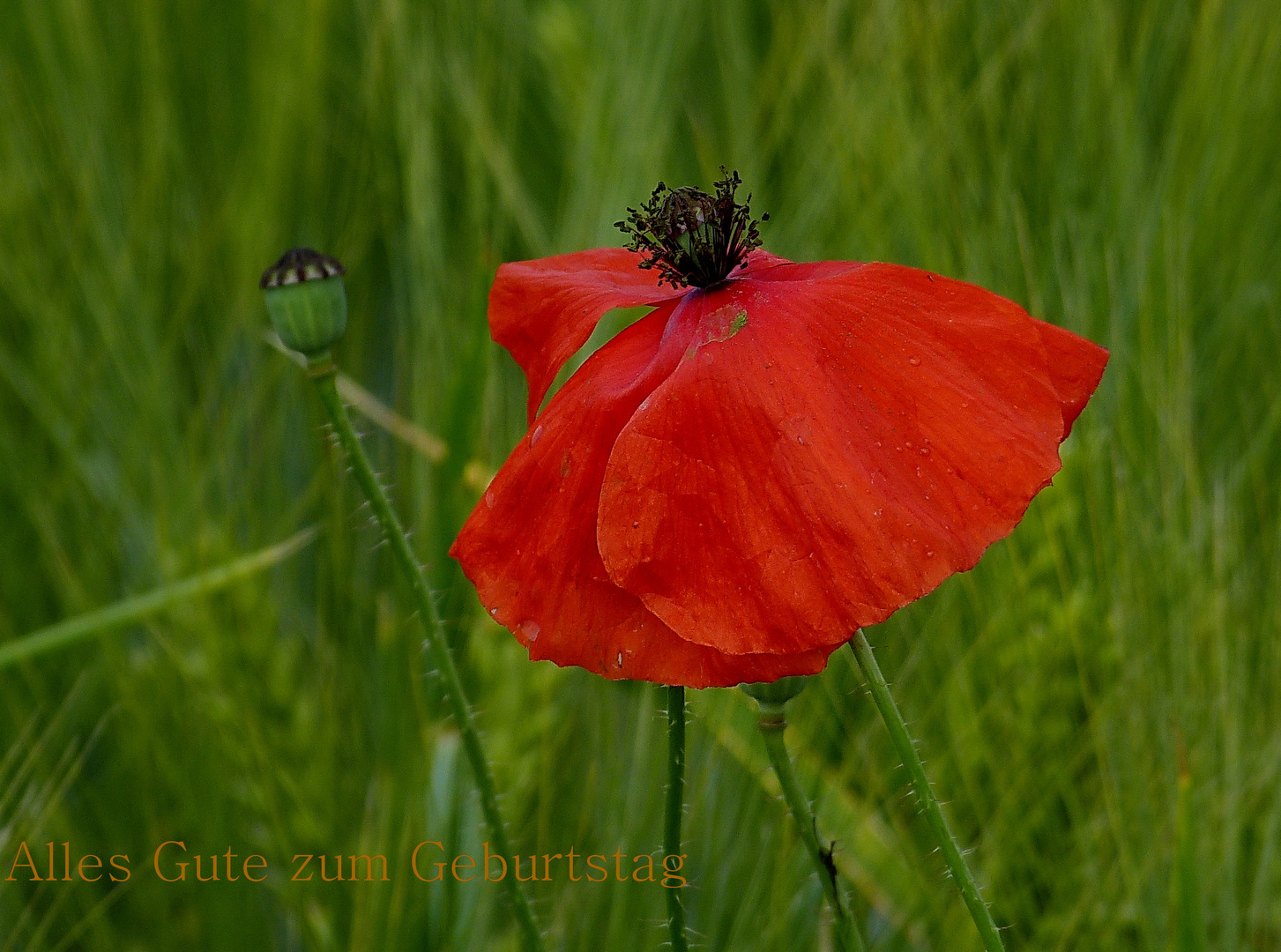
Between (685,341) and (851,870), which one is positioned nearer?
(685,341)

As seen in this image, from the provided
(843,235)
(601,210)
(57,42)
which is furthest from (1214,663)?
(57,42)

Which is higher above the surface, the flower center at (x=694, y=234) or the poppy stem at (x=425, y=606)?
the flower center at (x=694, y=234)

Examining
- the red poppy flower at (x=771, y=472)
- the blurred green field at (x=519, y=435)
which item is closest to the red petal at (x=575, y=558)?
the red poppy flower at (x=771, y=472)

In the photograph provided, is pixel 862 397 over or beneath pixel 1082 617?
over

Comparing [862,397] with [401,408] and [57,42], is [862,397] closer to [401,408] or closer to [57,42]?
[401,408]

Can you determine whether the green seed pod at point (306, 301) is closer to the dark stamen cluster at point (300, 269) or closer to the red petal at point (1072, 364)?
the dark stamen cluster at point (300, 269)
